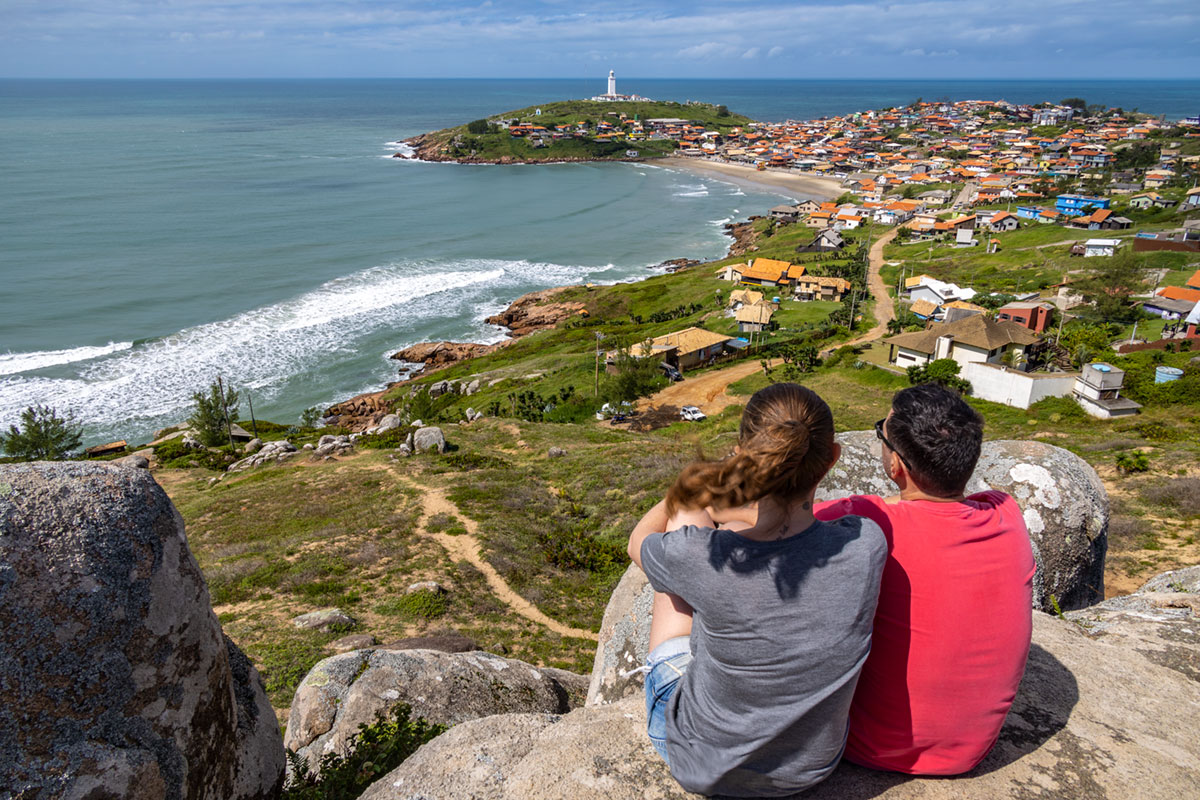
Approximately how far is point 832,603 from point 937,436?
1.02 meters

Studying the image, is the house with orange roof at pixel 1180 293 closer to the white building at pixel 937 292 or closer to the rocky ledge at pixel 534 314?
the white building at pixel 937 292

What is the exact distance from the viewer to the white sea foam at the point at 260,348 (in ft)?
138

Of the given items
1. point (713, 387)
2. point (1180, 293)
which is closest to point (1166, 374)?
point (713, 387)

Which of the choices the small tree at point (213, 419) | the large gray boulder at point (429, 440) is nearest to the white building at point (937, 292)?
the large gray boulder at point (429, 440)

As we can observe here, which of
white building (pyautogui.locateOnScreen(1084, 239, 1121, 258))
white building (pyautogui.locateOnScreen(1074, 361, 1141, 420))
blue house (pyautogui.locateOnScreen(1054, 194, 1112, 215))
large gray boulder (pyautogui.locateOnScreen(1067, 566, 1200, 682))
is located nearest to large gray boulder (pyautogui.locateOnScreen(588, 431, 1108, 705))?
large gray boulder (pyautogui.locateOnScreen(1067, 566, 1200, 682))

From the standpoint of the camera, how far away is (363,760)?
21.4 ft

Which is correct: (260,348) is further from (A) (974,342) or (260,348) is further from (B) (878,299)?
(B) (878,299)

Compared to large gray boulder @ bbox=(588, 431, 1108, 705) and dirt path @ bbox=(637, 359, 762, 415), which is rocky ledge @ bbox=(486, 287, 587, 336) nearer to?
dirt path @ bbox=(637, 359, 762, 415)

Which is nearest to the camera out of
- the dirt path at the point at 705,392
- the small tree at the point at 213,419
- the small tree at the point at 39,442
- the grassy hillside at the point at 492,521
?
the grassy hillside at the point at 492,521

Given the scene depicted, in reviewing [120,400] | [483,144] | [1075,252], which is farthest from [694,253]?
[483,144]

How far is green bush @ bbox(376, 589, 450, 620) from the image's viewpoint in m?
13.5

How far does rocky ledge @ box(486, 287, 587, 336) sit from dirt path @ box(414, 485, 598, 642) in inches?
1569

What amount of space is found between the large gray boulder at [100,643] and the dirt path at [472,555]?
9.53m

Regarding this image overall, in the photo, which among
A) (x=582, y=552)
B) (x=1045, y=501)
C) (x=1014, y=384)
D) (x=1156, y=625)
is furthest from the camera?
(x=1014, y=384)
